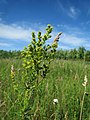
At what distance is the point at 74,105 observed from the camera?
336 centimetres

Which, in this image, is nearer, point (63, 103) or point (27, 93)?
point (27, 93)

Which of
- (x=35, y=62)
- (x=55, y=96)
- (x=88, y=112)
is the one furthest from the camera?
(x=55, y=96)

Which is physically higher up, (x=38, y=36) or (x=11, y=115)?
(x=38, y=36)

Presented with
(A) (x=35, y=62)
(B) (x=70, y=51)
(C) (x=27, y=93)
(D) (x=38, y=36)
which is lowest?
(C) (x=27, y=93)

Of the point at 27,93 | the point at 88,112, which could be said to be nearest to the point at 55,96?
the point at 88,112

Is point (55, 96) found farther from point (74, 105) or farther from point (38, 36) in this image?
point (38, 36)

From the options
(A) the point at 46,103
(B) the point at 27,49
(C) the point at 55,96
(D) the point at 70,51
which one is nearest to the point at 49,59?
(B) the point at 27,49

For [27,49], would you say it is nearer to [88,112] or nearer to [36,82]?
[36,82]

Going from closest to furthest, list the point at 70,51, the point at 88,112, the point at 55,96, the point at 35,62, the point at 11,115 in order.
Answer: the point at 35,62
the point at 11,115
the point at 88,112
the point at 55,96
the point at 70,51

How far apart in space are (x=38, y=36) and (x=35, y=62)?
23 cm

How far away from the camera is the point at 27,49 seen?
6.40 feet

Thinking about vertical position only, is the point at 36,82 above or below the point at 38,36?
below

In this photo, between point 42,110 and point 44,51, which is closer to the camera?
point 44,51

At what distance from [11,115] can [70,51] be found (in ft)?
107
